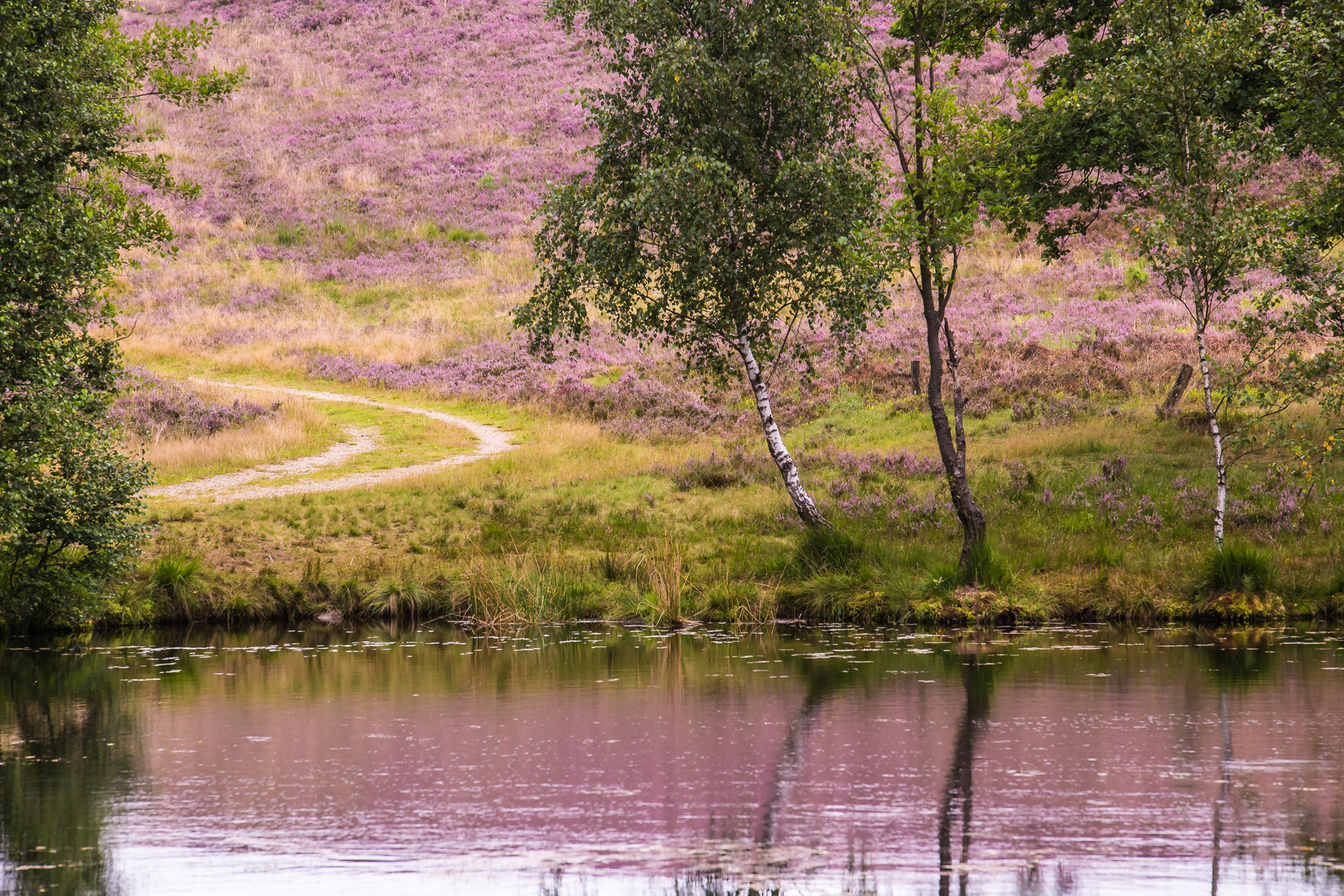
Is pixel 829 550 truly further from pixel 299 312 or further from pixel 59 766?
pixel 299 312

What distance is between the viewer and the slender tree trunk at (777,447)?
20.9 metres

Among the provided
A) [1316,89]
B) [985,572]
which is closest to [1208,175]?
[1316,89]

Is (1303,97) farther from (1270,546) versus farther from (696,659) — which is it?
(696,659)

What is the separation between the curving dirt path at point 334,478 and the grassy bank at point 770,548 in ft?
4.18

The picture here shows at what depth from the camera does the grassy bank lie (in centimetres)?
1858

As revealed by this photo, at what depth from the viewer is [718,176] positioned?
751 inches

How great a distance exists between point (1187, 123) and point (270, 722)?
16139 mm

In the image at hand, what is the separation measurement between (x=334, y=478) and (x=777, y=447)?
11078 millimetres

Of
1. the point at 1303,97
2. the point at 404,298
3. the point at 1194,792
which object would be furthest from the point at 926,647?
the point at 404,298

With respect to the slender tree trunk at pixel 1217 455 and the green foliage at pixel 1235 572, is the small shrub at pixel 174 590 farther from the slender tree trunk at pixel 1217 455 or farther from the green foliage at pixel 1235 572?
the slender tree trunk at pixel 1217 455

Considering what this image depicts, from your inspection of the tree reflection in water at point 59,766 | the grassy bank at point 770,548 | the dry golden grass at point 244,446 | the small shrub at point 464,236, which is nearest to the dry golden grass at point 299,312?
the small shrub at point 464,236

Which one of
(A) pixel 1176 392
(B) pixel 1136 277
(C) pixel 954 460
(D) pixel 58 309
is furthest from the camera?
(B) pixel 1136 277

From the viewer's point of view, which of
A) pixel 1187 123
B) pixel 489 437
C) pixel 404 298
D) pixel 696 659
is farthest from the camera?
pixel 404 298

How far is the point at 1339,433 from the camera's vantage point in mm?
17812
